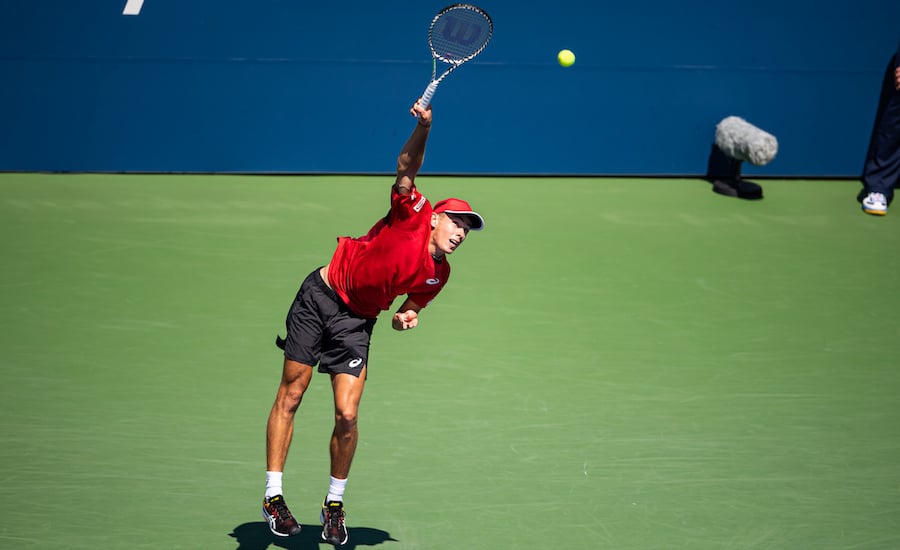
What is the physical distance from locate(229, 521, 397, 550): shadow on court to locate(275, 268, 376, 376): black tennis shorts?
2.64ft

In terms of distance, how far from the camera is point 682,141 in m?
12.5

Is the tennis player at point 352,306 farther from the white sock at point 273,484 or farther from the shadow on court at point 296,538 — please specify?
the shadow on court at point 296,538

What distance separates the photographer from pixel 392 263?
17.3ft

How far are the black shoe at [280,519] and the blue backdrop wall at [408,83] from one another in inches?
289

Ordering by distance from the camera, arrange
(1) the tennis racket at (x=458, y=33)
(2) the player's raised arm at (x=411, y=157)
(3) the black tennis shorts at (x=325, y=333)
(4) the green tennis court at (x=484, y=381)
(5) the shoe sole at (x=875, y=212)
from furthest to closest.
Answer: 1. (5) the shoe sole at (x=875, y=212)
2. (1) the tennis racket at (x=458, y=33)
3. (4) the green tennis court at (x=484, y=381)
4. (3) the black tennis shorts at (x=325, y=333)
5. (2) the player's raised arm at (x=411, y=157)

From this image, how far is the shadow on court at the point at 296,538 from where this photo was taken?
528 cm

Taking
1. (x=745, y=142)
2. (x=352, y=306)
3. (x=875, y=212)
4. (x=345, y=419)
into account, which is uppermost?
(x=745, y=142)

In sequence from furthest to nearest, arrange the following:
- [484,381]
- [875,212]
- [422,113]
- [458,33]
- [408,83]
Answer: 1. [408,83]
2. [875,212]
3. [484,381]
4. [458,33]
5. [422,113]

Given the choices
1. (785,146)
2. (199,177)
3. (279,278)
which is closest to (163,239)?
(279,278)

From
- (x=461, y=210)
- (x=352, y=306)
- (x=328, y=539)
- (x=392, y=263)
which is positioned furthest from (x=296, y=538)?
(x=461, y=210)

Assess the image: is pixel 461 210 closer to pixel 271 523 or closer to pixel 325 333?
pixel 325 333

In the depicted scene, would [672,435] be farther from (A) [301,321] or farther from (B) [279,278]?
(B) [279,278]

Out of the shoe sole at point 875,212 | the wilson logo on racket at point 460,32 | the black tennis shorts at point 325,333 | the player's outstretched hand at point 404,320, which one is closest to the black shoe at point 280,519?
the black tennis shorts at point 325,333

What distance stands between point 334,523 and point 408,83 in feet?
24.6
